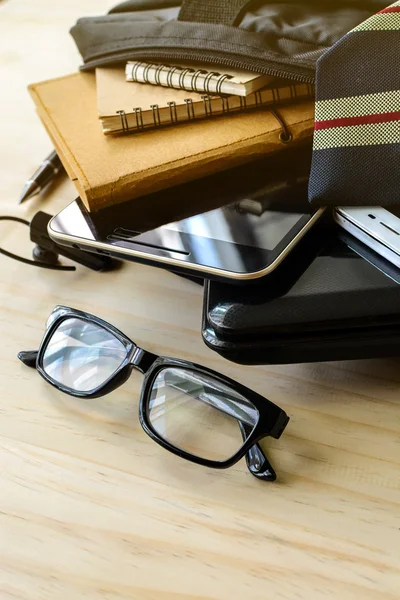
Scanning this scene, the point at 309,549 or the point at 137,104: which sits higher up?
the point at 137,104

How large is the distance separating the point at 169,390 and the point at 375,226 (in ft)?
0.58

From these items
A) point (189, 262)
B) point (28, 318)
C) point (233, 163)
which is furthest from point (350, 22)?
point (28, 318)

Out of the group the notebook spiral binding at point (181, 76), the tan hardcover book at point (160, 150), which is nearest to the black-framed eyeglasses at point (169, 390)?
the tan hardcover book at point (160, 150)

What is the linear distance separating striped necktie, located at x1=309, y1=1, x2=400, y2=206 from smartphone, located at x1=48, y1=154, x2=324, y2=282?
1.2 inches

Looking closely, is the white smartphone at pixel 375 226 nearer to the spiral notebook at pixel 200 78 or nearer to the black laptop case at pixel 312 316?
the black laptop case at pixel 312 316

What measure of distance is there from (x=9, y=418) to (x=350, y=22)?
0.41 m

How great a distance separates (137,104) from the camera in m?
0.50

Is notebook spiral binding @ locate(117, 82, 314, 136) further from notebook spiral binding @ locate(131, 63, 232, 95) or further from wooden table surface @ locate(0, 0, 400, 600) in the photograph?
wooden table surface @ locate(0, 0, 400, 600)

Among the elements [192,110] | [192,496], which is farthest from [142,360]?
[192,110]

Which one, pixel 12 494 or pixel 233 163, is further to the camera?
→ pixel 233 163

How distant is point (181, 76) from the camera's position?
1.66 feet

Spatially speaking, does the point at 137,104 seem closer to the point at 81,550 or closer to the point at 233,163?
the point at 233,163

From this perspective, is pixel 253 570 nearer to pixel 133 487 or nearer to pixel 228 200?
pixel 133 487

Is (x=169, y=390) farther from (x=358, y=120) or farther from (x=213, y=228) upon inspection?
(x=358, y=120)
